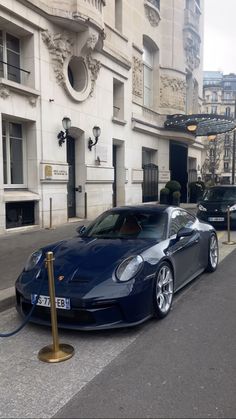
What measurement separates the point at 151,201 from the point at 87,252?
1957cm

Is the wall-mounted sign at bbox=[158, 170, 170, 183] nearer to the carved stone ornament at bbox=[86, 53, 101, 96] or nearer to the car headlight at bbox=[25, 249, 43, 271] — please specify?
the carved stone ornament at bbox=[86, 53, 101, 96]

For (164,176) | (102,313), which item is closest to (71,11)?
(102,313)

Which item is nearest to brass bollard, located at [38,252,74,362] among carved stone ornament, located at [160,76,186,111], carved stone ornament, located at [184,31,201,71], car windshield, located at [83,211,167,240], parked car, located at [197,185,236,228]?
car windshield, located at [83,211,167,240]

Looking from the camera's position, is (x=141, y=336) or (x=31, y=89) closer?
(x=141, y=336)

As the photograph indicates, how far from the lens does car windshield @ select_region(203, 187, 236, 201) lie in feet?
47.3

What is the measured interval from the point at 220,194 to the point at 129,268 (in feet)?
35.6

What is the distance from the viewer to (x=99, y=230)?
6129 mm

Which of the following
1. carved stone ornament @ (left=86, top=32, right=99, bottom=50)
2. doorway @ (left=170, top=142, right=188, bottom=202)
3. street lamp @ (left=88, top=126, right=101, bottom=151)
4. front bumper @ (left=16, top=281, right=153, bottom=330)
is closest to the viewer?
front bumper @ (left=16, top=281, right=153, bottom=330)

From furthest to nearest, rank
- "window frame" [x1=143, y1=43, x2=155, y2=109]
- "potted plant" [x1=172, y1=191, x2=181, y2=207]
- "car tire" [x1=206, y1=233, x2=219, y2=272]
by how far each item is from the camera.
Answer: "window frame" [x1=143, y1=43, x2=155, y2=109] < "potted plant" [x1=172, y1=191, x2=181, y2=207] < "car tire" [x1=206, y1=233, x2=219, y2=272]

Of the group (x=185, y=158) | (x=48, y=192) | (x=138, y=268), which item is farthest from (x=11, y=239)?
(x=185, y=158)

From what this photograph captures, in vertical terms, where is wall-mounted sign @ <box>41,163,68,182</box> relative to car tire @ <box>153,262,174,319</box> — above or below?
above

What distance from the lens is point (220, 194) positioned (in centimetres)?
1473

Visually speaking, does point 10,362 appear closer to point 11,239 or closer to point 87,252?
point 87,252

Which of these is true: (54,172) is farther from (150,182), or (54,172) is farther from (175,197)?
(175,197)
